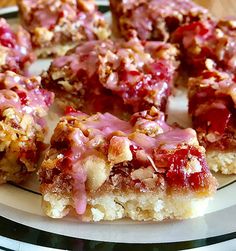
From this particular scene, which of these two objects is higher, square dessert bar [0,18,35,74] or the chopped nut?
the chopped nut

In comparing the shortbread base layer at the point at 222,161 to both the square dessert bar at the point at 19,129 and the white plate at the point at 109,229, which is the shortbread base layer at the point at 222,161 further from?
the square dessert bar at the point at 19,129

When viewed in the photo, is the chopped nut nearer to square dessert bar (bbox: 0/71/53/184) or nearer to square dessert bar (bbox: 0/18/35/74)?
square dessert bar (bbox: 0/71/53/184)

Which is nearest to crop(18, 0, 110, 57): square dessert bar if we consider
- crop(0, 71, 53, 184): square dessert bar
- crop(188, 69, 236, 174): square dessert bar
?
crop(0, 71, 53, 184): square dessert bar

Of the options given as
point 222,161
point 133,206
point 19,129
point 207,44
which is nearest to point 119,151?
point 133,206

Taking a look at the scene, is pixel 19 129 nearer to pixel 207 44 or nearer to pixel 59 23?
pixel 59 23

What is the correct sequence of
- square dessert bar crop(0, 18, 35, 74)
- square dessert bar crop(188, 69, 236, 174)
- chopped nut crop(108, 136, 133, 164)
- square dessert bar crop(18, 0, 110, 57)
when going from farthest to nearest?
square dessert bar crop(18, 0, 110, 57)
square dessert bar crop(0, 18, 35, 74)
square dessert bar crop(188, 69, 236, 174)
chopped nut crop(108, 136, 133, 164)

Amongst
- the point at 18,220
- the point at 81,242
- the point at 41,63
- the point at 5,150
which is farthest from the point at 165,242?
the point at 41,63

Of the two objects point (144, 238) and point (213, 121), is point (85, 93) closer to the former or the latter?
point (213, 121)
